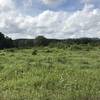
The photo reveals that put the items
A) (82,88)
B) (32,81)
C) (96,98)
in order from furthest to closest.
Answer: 1. (32,81)
2. (82,88)
3. (96,98)

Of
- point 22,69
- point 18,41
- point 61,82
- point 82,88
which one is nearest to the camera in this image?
point 82,88

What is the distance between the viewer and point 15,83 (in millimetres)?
11164

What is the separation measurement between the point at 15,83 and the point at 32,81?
0.61m

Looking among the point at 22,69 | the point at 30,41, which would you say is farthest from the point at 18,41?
the point at 22,69

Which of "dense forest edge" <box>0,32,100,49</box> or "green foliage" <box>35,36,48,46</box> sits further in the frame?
"green foliage" <box>35,36,48,46</box>

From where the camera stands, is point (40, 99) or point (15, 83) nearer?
point (40, 99)

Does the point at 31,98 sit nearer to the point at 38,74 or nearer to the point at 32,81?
the point at 32,81

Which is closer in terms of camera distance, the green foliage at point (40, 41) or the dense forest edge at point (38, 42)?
the dense forest edge at point (38, 42)

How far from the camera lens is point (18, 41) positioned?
88500 mm

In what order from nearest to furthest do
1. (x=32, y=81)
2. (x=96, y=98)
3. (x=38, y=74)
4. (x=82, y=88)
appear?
(x=96, y=98)
(x=82, y=88)
(x=32, y=81)
(x=38, y=74)

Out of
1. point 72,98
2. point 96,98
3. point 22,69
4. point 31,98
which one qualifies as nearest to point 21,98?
point 31,98

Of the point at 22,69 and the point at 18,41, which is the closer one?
the point at 22,69

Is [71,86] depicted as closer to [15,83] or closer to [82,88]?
[82,88]

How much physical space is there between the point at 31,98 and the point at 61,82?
127 inches
